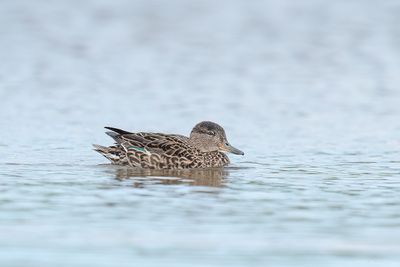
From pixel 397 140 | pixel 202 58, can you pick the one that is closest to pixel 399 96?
pixel 397 140

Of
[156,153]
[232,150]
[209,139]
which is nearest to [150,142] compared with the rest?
[156,153]

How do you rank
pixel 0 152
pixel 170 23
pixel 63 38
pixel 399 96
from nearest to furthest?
pixel 0 152, pixel 399 96, pixel 63 38, pixel 170 23

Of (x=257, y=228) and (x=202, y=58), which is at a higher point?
(x=202, y=58)

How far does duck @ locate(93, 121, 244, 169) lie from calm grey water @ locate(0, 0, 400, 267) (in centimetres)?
24

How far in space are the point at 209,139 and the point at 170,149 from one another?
24.5 inches

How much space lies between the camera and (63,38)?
23016 millimetres

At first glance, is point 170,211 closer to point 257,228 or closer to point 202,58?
point 257,228

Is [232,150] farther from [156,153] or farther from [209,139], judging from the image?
[156,153]

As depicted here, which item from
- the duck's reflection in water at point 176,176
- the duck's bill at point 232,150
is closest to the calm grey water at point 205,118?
the duck's reflection in water at point 176,176

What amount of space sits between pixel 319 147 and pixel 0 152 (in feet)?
12.6

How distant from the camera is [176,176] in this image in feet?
43.2

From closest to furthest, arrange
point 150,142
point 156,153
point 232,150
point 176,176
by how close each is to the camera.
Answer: point 176,176
point 156,153
point 150,142
point 232,150

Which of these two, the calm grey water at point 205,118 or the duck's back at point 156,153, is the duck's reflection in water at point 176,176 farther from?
the duck's back at point 156,153

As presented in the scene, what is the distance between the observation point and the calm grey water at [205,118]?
30.8ft
